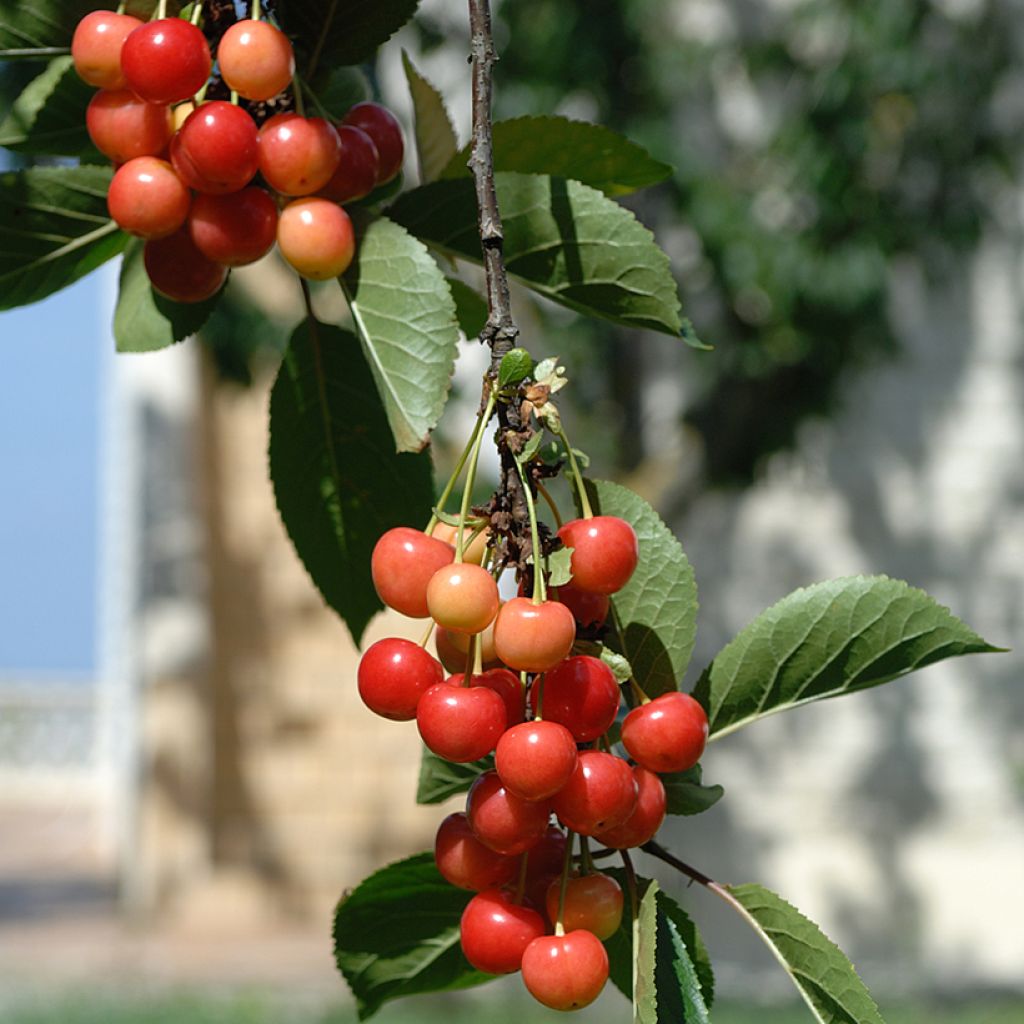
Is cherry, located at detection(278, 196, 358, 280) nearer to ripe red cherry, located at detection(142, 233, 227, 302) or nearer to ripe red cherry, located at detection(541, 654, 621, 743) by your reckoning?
ripe red cherry, located at detection(142, 233, 227, 302)

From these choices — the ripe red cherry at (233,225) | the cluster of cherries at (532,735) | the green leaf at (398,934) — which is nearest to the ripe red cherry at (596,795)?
the cluster of cherries at (532,735)

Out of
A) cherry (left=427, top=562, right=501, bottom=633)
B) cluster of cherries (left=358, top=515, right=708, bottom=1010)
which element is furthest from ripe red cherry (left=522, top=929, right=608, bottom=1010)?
cherry (left=427, top=562, right=501, bottom=633)

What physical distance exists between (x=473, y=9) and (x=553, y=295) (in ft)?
0.39

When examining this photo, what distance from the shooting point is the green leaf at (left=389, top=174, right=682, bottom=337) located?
20.6 inches

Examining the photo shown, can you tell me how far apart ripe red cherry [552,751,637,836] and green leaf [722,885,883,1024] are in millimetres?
80

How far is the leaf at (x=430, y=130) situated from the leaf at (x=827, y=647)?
0.24 meters

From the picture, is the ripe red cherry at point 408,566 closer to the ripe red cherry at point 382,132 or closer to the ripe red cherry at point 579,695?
the ripe red cherry at point 579,695

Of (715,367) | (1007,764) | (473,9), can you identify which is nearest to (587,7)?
(715,367)

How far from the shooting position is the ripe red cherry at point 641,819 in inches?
17.8

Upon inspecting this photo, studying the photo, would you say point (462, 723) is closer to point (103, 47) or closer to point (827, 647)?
point (827, 647)

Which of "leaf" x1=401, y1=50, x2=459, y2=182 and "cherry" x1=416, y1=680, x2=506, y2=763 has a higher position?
"leaf" x1=401, y1=50, x2=459, y2=182

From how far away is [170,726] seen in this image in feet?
18.9

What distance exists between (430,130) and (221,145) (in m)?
0.16

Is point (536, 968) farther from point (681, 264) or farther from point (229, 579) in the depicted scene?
point (229, 579)
